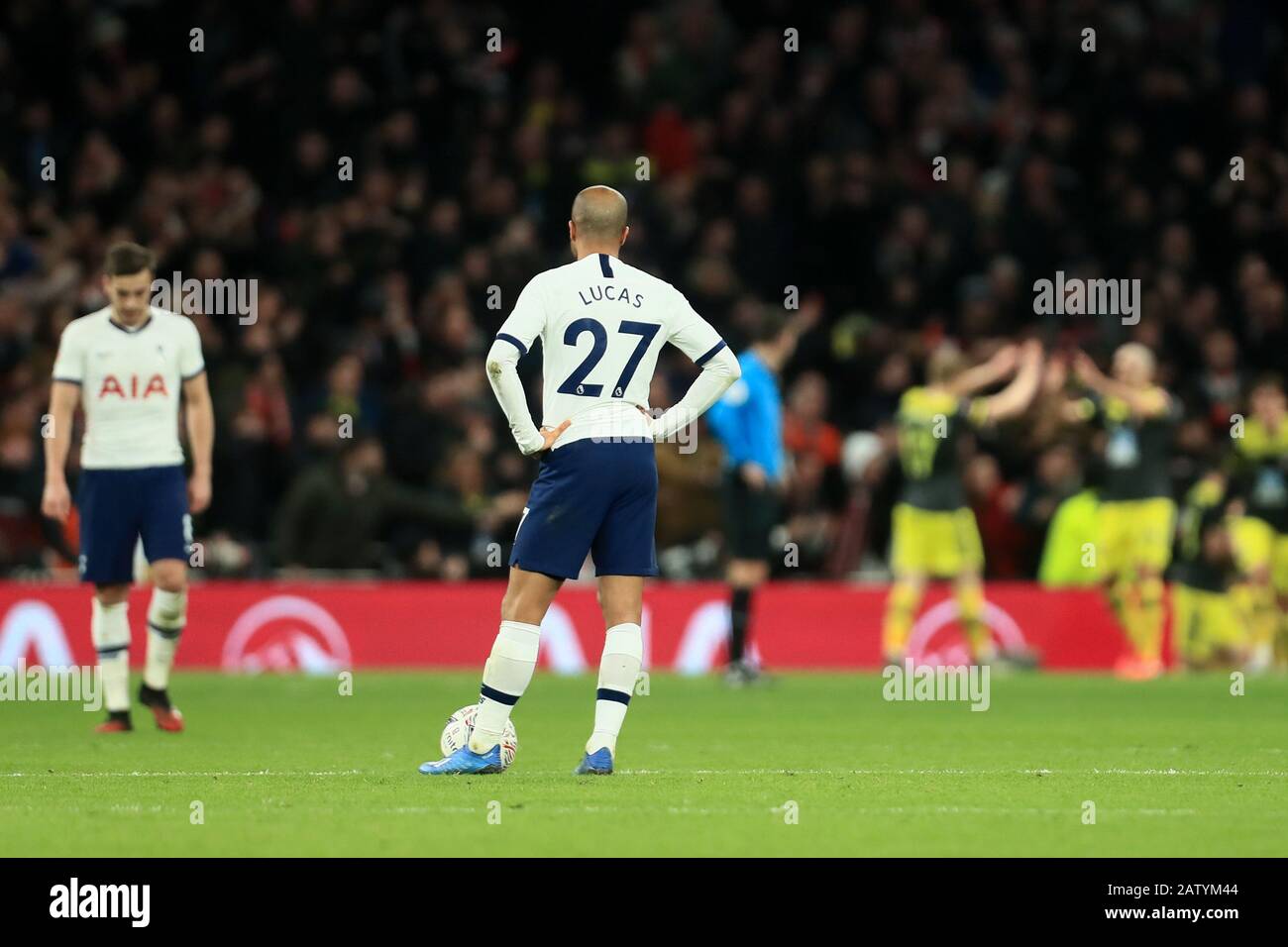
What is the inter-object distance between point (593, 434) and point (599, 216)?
90cm

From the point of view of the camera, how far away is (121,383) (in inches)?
434

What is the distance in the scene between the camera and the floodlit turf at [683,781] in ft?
23.1

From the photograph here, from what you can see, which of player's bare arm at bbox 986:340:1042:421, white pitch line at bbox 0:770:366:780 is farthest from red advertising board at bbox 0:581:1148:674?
white pitch line at bbox 0:770:366:780

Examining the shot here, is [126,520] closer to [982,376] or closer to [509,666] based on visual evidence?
[509,666]

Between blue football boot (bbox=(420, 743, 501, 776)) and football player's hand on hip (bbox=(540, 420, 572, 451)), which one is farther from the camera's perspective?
blue football boot (bbox=(420, 743, 501, 776))

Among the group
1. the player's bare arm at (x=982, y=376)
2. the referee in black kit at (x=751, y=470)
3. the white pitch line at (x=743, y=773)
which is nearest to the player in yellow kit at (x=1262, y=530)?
the player's bare arm at (x=982, y=376)

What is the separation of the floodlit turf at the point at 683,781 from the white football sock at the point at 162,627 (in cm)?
35

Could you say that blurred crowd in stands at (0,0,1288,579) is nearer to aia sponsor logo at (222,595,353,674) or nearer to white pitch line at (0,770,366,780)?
aia sponsor logo at (222,595,353,674)

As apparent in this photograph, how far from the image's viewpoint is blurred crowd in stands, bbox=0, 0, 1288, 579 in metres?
18.6

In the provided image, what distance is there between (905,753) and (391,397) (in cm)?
984

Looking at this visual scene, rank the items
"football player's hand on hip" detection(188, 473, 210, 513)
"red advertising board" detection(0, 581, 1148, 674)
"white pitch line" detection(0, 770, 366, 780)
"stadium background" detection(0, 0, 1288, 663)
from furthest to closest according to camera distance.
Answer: "stadium background" detection(0, 0, 1288, 663), "red advertising board" detection(0, 581, 1148, 674), "football player's hand on hip" detection(188, 473, 210, 513), "white pitch line" detection(0, 770, 366, 780)

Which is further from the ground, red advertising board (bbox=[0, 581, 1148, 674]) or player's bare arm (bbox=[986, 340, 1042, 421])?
player's bare arm (bbox=[986, 340, 1042, 421])
